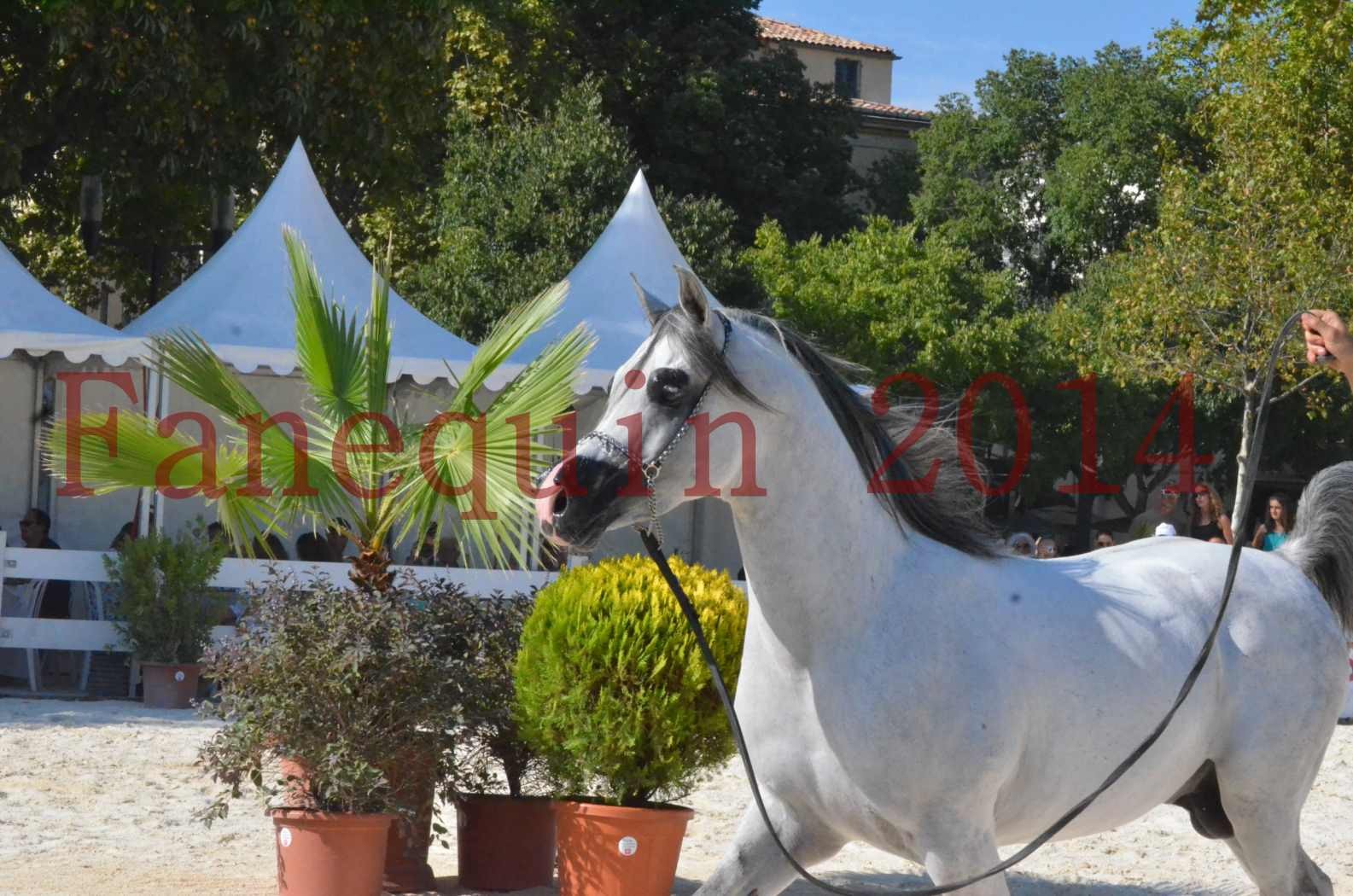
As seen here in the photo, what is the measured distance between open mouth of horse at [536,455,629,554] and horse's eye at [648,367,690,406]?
0.68 feet

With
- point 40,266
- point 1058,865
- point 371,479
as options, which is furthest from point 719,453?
point 40,266

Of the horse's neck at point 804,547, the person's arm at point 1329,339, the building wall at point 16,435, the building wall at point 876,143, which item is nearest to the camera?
the horse's neck at point 804,547

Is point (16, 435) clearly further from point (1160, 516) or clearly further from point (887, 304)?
point (1160, 516)

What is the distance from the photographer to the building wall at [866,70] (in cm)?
5128

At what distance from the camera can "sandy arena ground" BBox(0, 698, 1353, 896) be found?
6.22 meters

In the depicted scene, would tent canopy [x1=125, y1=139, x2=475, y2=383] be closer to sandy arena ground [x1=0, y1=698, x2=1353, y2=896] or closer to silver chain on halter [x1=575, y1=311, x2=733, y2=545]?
sandy arena ground [x1=0, y1=698, x2=1353, y2=896]

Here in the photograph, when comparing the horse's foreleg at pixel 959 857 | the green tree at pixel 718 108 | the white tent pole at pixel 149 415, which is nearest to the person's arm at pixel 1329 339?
the horse's foreleg at pixel 959 857

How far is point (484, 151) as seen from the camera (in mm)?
23359

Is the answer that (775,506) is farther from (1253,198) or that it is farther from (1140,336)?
(1140,336)

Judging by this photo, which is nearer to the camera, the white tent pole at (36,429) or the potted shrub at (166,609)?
the potted shrub at (166,609)

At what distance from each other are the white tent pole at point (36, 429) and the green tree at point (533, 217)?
28.8 ft

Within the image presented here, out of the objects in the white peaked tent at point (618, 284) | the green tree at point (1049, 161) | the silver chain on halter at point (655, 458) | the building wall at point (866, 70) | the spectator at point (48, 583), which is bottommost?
the spectator at point (48, 583)

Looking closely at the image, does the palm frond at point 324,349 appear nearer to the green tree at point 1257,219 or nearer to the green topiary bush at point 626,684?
the green topiary bush at point 626,684

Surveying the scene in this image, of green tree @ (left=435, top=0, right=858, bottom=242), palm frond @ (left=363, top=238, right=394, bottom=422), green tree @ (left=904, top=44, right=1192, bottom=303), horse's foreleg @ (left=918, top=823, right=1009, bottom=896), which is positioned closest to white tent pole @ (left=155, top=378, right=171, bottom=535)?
palm frond @ (left=363, top=238, right=394, bottom=422)
